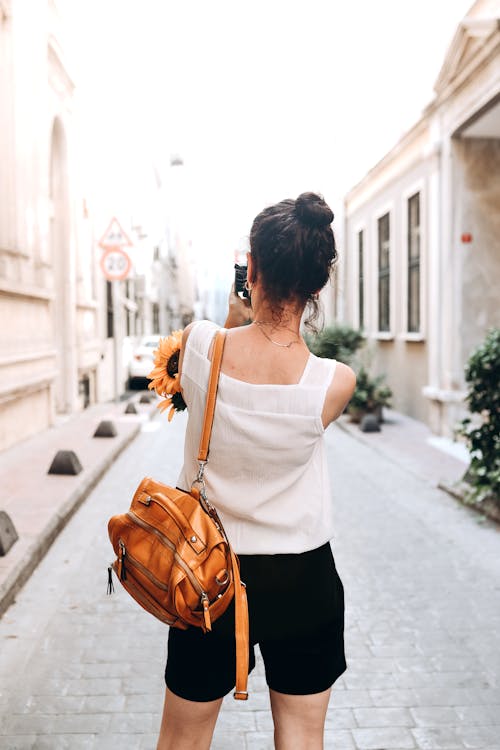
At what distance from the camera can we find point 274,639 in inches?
73.3

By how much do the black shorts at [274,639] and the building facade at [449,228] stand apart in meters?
8.51

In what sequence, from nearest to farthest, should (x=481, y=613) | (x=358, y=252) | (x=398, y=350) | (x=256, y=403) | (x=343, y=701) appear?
1. (x=256, y=403)
2. (x=343, y=701)
3. (x=481, y=613)
4. (x=398, y=350)
5. (x=358, y=252)

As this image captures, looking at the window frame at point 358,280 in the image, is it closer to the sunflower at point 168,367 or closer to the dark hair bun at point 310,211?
the sunflower at point 168,367

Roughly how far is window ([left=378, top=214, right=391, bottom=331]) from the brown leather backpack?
14.7 meters

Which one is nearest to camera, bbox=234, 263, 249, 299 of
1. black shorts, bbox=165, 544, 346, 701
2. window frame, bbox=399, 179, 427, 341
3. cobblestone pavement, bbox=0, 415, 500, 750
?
black shorts, bbox=165, 544, 346, 701

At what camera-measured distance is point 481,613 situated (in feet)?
14.8

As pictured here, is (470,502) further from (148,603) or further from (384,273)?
(384,273)

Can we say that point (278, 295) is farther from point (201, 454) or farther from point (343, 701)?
point (343, 701)

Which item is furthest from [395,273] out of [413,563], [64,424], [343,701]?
[343,701]

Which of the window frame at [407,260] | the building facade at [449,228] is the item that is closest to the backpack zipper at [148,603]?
the building facade at [449,228]

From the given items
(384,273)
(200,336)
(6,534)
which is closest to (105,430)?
(6,534)

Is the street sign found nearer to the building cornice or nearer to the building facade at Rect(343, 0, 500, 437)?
the building cornice

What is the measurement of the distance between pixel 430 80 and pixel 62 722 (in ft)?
40.1

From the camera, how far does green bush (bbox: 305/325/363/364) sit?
14820 mm
